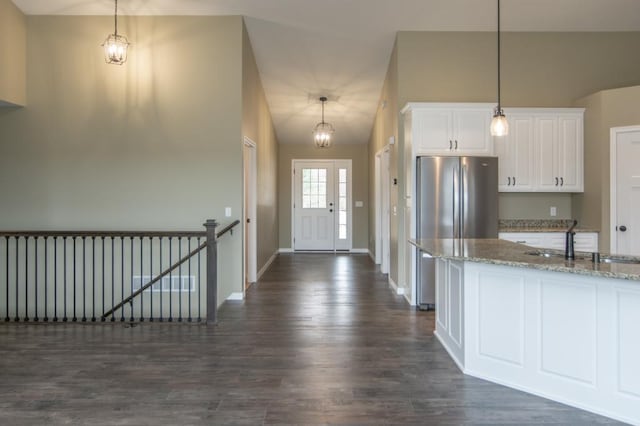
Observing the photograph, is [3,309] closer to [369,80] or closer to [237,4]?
[237,4]

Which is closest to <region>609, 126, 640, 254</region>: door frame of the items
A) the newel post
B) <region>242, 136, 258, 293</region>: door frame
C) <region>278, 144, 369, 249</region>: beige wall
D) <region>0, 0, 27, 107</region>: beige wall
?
the newel post

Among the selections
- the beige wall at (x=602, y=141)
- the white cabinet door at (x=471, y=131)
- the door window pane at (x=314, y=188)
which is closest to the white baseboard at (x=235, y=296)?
the white cabinet door at (x=471, y=131)

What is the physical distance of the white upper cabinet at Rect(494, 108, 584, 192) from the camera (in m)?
5.09

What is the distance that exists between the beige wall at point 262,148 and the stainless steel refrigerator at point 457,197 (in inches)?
93.4

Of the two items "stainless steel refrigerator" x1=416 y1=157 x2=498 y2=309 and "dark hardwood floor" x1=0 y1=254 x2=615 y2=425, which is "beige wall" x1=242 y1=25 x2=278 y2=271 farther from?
"dark hardwood floor" x1=0 y1=254 x2=615 y2=425

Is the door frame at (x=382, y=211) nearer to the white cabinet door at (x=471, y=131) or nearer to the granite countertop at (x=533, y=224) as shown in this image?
the white cabinet door at (x=471, y=131)

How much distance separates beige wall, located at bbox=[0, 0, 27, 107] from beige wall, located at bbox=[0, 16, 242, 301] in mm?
84

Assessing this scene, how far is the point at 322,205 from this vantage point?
32.6 feet

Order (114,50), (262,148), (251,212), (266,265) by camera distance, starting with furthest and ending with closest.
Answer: (266,265) < (262,148) < (251,212) < (114,50)

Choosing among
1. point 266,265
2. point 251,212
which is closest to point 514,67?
point 251,212

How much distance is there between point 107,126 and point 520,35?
5356mm

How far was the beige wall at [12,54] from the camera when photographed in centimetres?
478

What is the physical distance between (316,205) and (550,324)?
7.52m

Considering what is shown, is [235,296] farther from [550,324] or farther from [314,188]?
[314,188]
